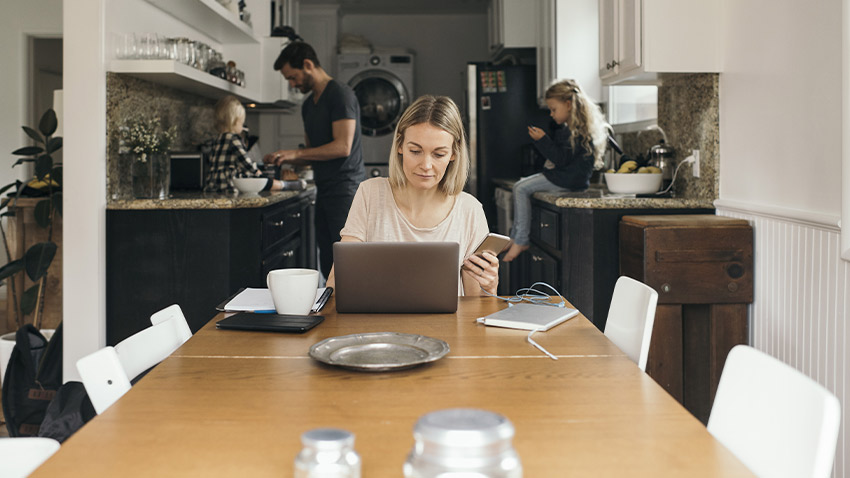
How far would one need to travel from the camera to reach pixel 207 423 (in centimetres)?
99

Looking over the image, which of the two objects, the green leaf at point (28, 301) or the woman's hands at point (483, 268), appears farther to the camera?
the green leaf at point (28, 301)

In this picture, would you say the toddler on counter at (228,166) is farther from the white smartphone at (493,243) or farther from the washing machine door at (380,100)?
the washing machine door at (380,100)

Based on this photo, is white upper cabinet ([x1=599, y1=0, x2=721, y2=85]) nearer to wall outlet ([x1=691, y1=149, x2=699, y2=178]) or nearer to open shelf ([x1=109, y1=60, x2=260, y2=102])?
wall outlet ([x1=691, y1=149, x2=699, y2=178])

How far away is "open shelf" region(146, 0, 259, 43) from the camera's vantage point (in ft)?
13.2

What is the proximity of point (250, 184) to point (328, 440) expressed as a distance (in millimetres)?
3326

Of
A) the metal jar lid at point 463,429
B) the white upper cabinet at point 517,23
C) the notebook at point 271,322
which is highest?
the white upper cabinet at point 517,23

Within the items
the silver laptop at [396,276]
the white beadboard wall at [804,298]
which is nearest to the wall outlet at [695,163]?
the white beadboard wall at [804,298]

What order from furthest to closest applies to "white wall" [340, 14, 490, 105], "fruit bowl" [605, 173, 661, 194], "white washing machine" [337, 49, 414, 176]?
"white wall" [340, 14, 490, 105] < "white washing machine" [337, 49, 414, 176] < "fruit bowl" [605, 173, 661, 194]

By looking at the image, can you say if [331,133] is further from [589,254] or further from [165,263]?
[589,254]

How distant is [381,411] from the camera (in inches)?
40.7

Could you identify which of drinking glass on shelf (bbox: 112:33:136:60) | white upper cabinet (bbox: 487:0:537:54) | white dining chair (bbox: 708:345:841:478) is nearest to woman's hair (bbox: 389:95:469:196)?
white dining chair (bbox: 708:345:841:478)

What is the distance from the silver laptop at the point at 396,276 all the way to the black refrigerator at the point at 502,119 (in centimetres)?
404

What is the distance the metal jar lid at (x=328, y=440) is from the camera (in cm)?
71

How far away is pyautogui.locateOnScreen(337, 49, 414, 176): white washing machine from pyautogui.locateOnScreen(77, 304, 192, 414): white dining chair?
20.2 feet
